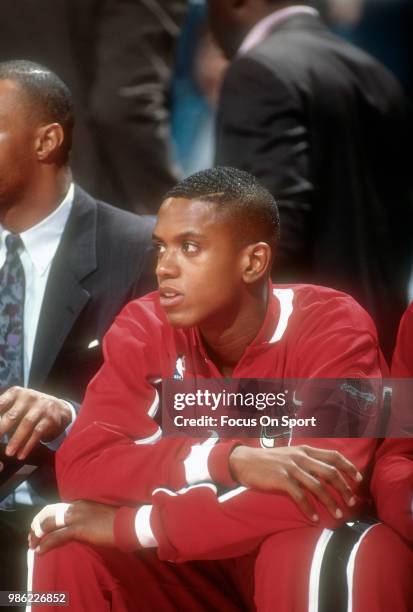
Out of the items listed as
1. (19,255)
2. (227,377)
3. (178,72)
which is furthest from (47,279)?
(178,72)

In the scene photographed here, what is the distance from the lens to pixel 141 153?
10.8 feet

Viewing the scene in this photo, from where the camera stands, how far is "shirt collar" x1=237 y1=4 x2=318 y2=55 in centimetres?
309

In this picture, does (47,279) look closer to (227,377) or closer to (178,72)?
(227,377)

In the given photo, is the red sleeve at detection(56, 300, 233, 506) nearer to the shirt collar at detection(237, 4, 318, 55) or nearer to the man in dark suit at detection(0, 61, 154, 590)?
the man in dark suit at detection(0, 61, 154, 590)

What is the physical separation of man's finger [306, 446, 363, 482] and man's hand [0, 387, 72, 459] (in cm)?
52

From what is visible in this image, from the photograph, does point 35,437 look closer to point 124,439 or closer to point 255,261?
point 124,439

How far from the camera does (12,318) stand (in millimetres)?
2613

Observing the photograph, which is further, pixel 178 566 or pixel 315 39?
pixel 315 39

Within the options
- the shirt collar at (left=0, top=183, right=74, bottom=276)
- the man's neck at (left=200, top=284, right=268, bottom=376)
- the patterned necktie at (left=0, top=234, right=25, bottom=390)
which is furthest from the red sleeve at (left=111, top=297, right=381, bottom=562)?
the shirt collar at (left=0, top=183, right=74, bottom=276)

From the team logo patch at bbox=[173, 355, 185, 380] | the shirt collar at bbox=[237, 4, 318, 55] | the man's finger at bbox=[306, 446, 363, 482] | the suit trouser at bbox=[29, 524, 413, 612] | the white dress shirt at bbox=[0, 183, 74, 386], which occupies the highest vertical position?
the shirt collar at bbox=[237, 4, 318, 55]

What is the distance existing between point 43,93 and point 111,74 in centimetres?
63

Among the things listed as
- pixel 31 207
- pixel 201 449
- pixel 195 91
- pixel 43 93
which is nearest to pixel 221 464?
pixel 201 449

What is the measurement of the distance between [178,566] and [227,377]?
1.18 feet

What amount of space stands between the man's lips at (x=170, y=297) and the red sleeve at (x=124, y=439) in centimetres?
8
